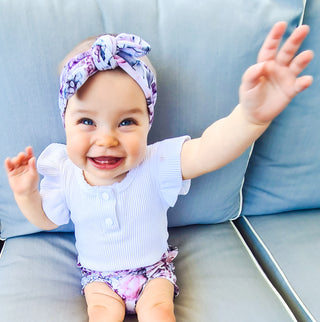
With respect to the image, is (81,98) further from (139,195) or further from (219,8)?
(219,8)

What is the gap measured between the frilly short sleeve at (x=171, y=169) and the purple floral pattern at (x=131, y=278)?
Answer: 190 millimetres

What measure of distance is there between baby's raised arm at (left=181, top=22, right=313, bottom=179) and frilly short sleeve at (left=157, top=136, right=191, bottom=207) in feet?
0.26

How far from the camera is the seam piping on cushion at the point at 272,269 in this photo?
808mm

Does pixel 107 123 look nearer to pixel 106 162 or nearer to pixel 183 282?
pixel 106 162

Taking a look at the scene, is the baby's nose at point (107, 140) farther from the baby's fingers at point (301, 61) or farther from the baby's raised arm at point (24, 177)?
the baby's fingers at point (301, 61)

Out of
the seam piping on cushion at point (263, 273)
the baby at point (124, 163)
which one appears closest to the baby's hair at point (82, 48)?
the baby at point (124, 163)

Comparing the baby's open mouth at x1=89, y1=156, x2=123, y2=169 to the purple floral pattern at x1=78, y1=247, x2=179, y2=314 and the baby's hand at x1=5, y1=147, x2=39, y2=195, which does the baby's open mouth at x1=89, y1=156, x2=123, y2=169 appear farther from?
the purple floral pattern at x1=78, y1=247, x2=179, y2=314

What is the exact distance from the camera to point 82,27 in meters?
0.76

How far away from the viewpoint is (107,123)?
66cm

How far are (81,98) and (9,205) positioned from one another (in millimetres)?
446

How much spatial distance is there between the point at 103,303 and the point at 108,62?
54 centimetres

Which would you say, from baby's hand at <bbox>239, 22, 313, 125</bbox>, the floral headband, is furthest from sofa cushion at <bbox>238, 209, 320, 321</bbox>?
the floral headband

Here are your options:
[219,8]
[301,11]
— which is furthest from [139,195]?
[301,11]

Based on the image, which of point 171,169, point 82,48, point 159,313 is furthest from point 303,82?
Answer: point 159,313
